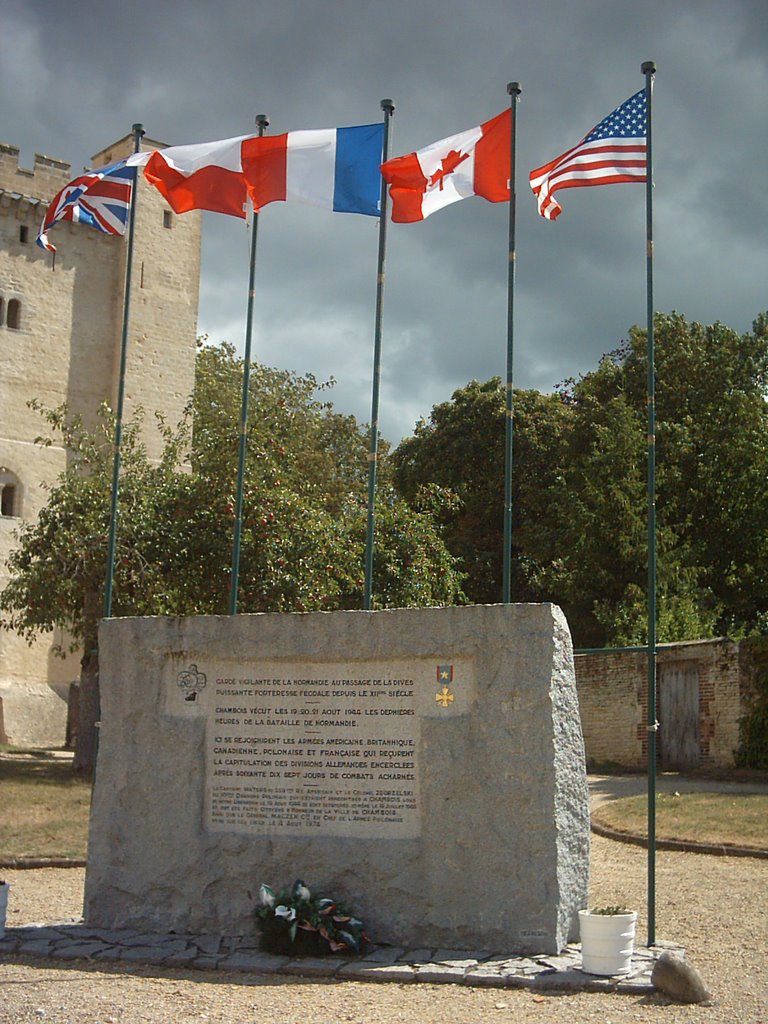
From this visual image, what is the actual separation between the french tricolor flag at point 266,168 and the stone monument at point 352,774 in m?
4.07

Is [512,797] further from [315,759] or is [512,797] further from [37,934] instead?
[37,934]

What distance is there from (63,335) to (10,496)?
4790mm

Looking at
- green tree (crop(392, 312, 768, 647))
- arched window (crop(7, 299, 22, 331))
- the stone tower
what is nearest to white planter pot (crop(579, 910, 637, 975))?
green tree (crop(392, 312, 768, 647))

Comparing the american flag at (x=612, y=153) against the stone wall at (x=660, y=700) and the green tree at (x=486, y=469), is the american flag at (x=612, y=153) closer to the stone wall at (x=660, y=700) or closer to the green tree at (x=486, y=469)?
the stone wall at (x=660, y=700)

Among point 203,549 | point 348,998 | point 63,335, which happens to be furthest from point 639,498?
point 348,998

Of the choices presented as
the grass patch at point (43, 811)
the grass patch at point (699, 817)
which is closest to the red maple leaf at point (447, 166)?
the grass patch at point (699, 817)

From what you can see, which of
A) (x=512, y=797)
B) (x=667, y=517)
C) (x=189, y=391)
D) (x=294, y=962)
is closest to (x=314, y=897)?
(x=294, y=962)

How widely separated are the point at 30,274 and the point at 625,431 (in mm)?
16628

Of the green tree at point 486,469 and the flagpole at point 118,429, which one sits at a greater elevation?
the green tree at point 486,469

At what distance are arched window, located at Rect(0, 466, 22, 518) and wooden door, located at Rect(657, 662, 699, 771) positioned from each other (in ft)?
58.5

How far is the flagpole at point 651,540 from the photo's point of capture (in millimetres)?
8023

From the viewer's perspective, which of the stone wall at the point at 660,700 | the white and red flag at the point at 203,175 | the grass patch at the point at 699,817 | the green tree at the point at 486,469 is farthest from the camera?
the green tree at the point at 486,469

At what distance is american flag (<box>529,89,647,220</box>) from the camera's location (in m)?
9.37

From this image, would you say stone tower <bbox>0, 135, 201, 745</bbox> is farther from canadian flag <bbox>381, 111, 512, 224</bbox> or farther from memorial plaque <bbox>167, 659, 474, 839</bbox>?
memorial plaque <bbox>167, 659, 474, 839</bbox>
